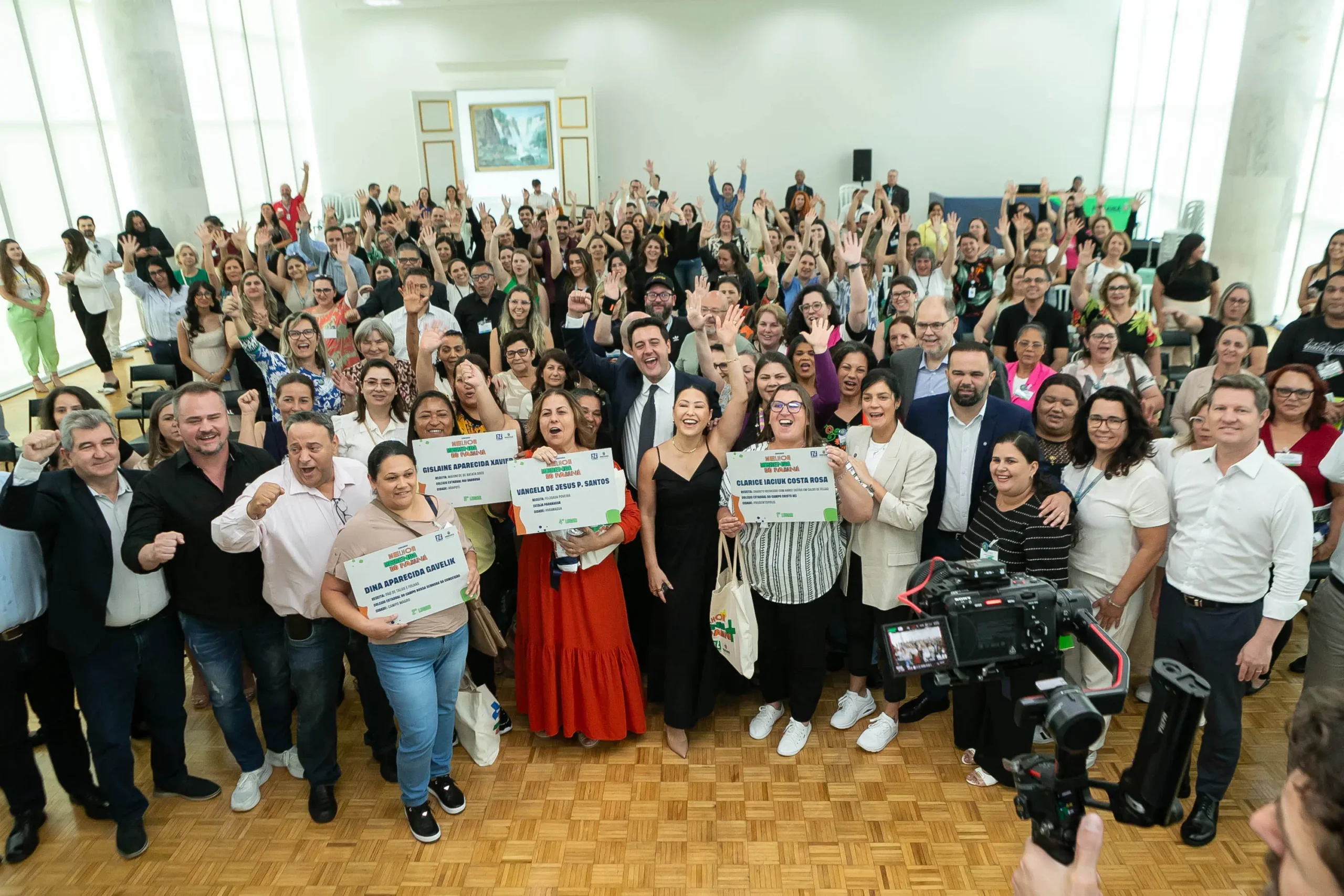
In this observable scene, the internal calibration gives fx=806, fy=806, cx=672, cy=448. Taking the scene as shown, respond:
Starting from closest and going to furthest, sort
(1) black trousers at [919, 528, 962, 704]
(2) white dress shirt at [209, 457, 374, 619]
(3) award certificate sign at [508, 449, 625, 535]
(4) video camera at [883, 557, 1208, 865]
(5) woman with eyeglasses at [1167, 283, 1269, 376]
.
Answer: (4) video camera at [883, 557, 1208, 865], (2) white dress shirt at [209, 457, 374, 619], (3) award certificate sign at [508, 449, 625, 535], (1) black trousers at [919, 528, 962, 704], (5) woman with eyeglasses at [1167, 283, 1269, 376]

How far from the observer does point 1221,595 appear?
9.66 ft

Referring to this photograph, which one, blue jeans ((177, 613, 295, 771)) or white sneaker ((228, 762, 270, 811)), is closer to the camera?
blue jeans ((177, 613, 295, 771))

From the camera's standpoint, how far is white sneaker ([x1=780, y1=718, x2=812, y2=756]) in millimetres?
3715

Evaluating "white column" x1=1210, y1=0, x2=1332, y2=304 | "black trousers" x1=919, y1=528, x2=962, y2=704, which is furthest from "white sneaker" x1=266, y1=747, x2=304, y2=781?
"white column" x1=1210, y1=0, x2=1332, y2=304

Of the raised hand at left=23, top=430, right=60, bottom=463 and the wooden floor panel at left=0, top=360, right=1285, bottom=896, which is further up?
the raised hand at left=23, top=430, right=60, bottom=463

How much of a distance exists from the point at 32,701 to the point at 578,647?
213 cm

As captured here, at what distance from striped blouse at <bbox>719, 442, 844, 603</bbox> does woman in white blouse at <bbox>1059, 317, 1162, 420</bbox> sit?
6.35ft

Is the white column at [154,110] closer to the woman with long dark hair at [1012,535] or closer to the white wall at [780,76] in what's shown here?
the white wall at [780,76]

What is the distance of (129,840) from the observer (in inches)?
127

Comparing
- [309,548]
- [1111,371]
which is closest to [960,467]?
[1111,371]

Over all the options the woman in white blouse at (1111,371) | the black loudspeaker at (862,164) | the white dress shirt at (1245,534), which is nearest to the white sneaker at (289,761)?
the white dress shirt at (1245,534)

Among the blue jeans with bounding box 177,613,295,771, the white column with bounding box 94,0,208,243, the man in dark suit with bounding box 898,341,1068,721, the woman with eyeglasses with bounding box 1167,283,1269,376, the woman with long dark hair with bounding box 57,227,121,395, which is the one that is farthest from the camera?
the white column with bounding box 94,0,208,243

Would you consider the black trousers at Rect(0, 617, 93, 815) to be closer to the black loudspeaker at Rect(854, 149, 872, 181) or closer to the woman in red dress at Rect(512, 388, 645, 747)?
the woman in red dress at Rect(512, 388, 645, 747)

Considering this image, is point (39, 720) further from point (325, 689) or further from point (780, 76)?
point (780, 76)
